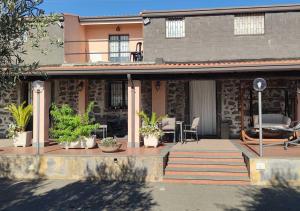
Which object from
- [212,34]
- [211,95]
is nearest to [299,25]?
[212,34]

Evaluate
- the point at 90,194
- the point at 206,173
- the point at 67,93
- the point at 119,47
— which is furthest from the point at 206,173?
the point at 119,47

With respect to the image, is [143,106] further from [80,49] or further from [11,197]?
[11,197]

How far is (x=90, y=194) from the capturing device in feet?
27.4

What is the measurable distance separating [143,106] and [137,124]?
10.9 ft

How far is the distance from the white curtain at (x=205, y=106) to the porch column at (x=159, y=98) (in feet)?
4.17

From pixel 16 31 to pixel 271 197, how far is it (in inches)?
258

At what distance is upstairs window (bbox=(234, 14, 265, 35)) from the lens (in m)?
15.6

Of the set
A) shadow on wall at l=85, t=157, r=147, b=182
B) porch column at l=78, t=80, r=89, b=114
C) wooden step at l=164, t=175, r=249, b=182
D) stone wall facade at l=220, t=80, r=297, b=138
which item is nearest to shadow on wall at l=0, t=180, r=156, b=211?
shadow on wall at l=85, t=157, r=147, b=182

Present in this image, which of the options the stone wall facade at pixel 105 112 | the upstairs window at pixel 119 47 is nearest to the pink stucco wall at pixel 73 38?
the upstairs window at pixel 119 47

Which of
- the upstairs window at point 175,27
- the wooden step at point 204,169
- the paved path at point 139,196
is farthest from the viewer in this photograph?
the upstairs window at point 175,27

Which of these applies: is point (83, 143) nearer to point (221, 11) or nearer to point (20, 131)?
point (20, 131)

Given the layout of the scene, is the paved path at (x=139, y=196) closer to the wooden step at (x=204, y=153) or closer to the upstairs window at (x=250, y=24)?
the wooden step at (x=204, y=153)

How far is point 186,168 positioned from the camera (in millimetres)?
9945

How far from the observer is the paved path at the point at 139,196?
7.30 metres
